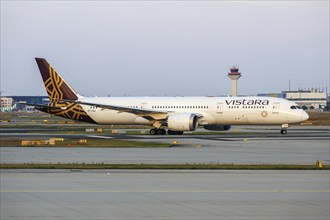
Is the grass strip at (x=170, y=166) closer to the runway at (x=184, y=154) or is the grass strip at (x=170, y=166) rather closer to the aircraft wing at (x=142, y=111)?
the runway at (x=184, y=154)

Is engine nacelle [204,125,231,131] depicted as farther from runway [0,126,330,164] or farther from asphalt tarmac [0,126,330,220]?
asphalt tarmac [0,126,330,220]

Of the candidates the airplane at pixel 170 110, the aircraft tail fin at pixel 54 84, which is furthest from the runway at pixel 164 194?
the aircraft tail fin at pixel 54 84

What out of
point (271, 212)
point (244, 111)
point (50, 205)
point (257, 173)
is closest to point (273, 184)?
point (257, 173)

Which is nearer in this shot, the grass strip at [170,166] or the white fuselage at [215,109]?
the grass strip at [170,166]

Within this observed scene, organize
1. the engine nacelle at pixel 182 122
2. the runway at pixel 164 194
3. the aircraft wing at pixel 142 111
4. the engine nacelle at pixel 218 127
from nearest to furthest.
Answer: the runway at pixel 164 194 < the engine nacelle at pixel 182 122 < the aircraft wing at pixel 142 111 < the engine nacelle at pixel 218 127

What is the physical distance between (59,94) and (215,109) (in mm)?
→ 17623

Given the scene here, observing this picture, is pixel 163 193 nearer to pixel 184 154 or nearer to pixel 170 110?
pixel 184 154

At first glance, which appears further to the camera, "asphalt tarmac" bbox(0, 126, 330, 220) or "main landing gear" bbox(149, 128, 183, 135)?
"main landing gear" bbox(149, 128, 183, 135)

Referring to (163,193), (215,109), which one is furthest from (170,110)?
(163,193)

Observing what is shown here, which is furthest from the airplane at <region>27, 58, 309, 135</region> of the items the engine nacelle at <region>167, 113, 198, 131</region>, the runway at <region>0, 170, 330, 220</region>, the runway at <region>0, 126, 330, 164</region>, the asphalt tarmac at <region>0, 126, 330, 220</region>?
the runway at <region>0, 170, 330, 220</region>

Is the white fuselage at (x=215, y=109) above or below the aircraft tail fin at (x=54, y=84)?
below

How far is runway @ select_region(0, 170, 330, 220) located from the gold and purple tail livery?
42549 mm

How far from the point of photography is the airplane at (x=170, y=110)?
6400 cm

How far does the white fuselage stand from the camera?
64000 mm
